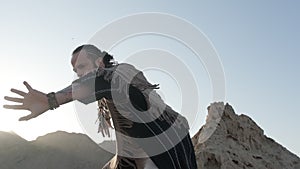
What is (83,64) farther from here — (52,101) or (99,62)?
(52,101)

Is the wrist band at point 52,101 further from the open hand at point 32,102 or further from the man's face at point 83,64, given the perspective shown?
the man's face at point 83,64

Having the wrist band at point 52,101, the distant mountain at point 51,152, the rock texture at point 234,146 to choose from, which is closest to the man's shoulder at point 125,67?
the wrist band at point 52,101

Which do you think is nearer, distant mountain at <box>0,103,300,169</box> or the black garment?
the black garment

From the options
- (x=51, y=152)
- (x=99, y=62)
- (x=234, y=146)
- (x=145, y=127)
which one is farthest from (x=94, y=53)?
(x=51, y=152)

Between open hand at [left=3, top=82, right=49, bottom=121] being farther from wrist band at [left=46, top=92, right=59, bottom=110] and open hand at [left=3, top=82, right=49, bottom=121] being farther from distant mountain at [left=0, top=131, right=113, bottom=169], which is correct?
distant mountain at [left=0, top=131, right=113, bottom=169]

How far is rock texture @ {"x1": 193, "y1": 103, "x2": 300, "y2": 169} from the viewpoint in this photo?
8.09m

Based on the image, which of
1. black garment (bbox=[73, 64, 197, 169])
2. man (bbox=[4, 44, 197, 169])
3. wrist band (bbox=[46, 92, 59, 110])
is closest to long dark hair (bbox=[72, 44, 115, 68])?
man (bbox=[4, 44, 197, 169])

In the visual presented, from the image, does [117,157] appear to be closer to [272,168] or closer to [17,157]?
[272,168]

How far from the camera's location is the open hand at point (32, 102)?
9.88 feet

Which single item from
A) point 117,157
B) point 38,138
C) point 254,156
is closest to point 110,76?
point 117,157

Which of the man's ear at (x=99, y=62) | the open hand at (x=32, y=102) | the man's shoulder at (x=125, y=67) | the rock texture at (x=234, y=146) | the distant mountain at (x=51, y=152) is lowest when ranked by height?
the open hand at (x=32, y=102)

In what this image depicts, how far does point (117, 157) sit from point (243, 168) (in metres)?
5.04

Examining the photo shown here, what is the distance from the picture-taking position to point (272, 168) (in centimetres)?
866

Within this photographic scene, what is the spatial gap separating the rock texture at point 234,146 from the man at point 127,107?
15.3 ft
